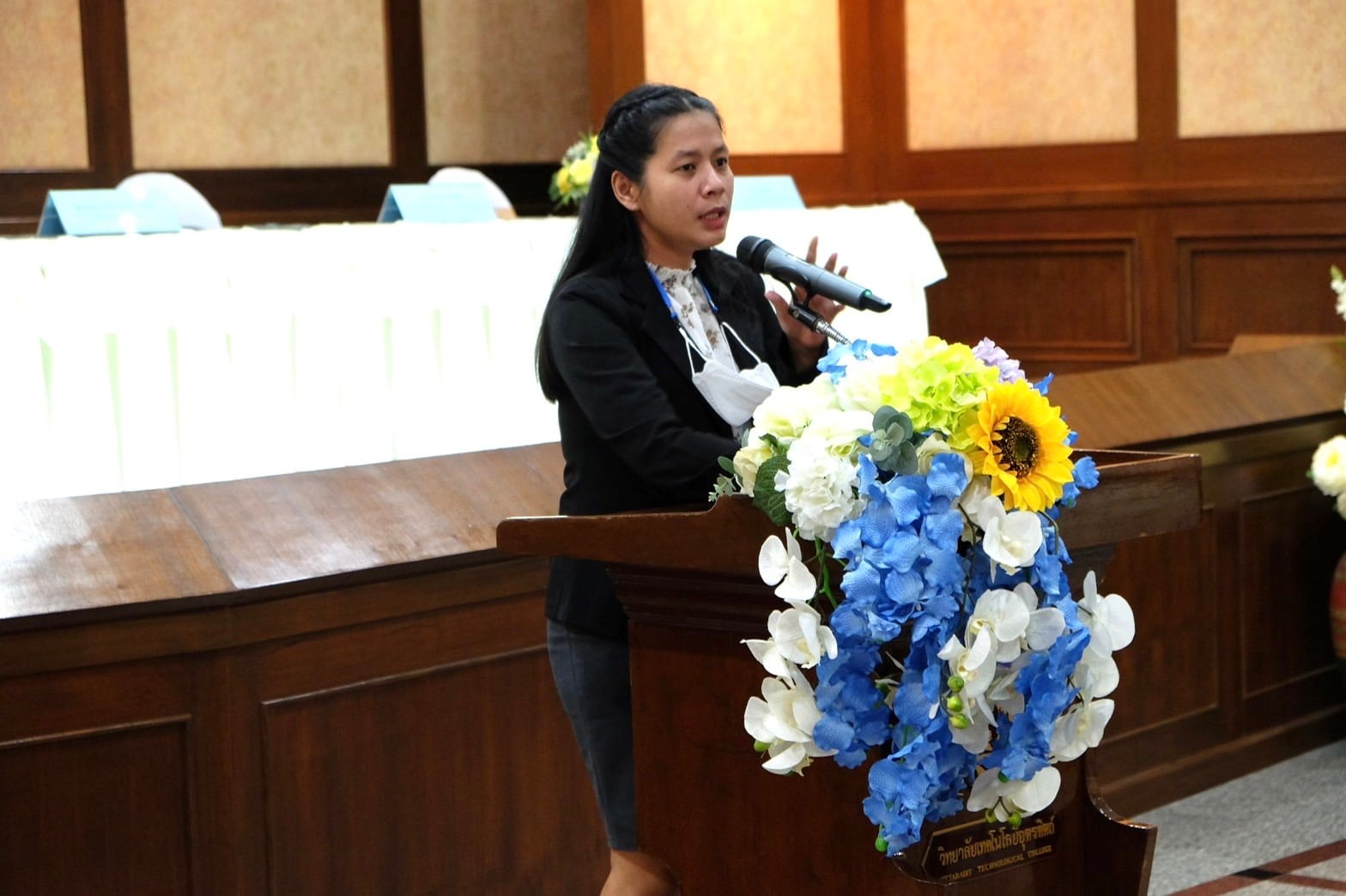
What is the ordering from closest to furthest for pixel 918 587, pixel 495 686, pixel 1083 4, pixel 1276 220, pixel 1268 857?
pixel 918 587 < pixel 495 686 < pixel 1268 857 < pixel 1276 220 < pixel 1083 4

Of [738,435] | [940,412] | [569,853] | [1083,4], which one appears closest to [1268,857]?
[569,853]

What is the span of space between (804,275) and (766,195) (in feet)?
15.5

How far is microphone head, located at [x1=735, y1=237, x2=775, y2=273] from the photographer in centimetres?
202

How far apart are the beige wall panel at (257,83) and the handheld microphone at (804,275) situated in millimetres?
6599

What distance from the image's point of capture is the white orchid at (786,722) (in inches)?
58.8

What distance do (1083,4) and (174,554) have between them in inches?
237

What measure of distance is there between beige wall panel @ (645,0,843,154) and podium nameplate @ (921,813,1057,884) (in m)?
6.79

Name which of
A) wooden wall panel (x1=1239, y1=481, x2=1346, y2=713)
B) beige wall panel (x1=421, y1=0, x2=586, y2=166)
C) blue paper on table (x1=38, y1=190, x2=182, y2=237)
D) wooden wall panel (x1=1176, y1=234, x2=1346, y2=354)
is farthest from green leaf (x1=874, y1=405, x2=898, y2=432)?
beige wall panel (x1=421, y1=0, x2=586, y2=166)

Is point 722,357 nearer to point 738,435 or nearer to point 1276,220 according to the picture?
point 738,435

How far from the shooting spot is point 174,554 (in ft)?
8.95

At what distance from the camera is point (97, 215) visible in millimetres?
5129

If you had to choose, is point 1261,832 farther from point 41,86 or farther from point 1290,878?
A: point 41,86

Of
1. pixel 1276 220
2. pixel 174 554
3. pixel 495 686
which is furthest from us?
pixel 1276 220

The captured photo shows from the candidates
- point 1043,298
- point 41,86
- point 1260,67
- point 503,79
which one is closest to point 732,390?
point 1260,67
